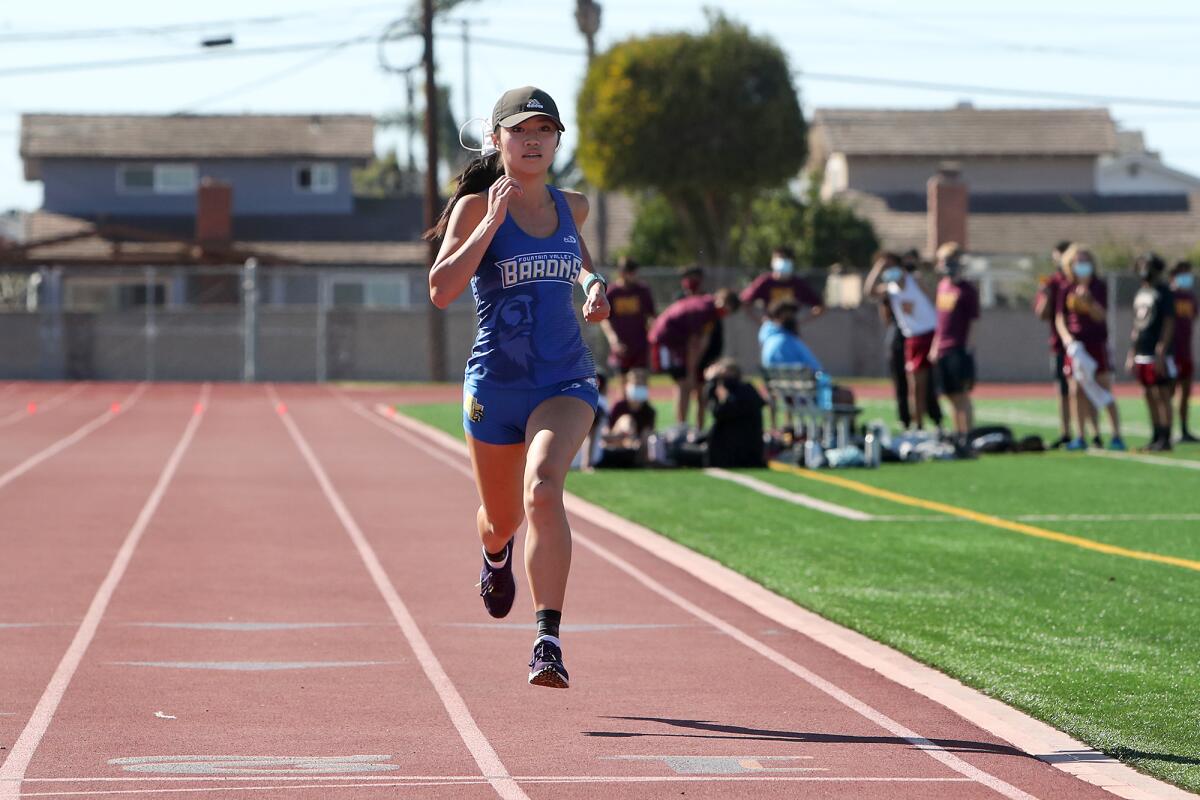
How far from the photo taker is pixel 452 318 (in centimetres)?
4369

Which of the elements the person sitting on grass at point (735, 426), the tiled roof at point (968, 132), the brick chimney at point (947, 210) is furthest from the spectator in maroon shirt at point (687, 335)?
the tiled roof at point (968, 132)

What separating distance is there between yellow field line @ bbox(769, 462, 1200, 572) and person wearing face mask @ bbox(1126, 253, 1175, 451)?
4.07 m

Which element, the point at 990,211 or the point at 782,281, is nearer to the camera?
the point at 782,281

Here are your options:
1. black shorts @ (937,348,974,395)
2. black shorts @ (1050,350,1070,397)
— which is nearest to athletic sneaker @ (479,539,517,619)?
black shorts @ (937,348,974,395)

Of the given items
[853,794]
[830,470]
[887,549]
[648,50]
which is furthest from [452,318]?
[853,794]

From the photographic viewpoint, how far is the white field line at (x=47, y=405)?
1126 inches

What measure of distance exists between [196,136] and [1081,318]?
1723 inches

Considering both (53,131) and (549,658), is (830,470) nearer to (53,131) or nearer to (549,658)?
(549,658)

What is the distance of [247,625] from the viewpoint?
9.53 metres

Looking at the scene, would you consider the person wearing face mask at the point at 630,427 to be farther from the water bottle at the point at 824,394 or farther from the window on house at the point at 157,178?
the window on house at the point at 157,178

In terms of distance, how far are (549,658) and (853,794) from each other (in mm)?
1350

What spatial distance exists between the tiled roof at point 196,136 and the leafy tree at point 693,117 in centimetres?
1007

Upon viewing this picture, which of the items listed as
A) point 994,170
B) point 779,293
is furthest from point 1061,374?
point 994,170

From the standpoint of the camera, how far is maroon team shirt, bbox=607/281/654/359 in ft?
68.6
